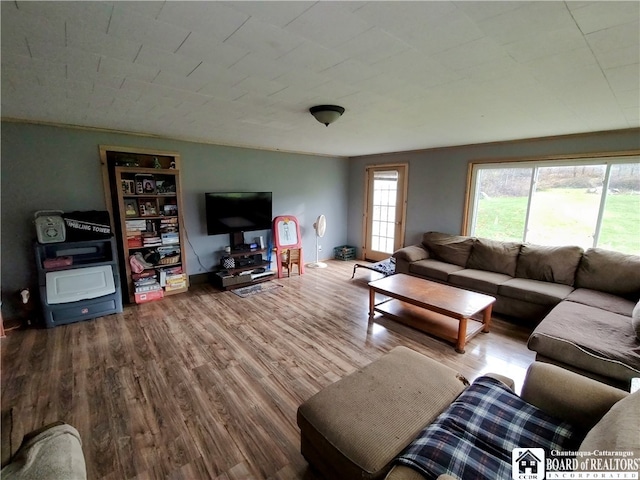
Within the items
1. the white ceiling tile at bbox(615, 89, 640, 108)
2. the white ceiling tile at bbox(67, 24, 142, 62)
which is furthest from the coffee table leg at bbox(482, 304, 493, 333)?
the white ceiling tile at bbox(67, 24, 142, 62)

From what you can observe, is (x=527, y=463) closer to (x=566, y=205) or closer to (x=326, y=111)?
(x=326, y=111)

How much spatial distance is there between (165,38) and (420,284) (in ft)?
10.5

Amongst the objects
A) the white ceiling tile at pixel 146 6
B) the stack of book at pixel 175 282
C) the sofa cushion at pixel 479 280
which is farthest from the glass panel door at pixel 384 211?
the white ceiling tile at pixel 146 6

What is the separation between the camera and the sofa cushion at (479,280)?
11.1ft

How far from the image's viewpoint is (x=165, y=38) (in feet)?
4.25

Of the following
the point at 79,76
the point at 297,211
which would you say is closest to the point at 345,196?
the point at 297,211

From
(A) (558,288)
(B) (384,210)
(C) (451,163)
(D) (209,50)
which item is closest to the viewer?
(D) (209,50)

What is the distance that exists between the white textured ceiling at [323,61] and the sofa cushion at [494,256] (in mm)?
1632

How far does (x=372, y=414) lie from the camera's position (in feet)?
4.32

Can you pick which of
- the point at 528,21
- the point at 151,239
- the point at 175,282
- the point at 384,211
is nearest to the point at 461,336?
the point at 528,21

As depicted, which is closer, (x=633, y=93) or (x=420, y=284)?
(x=633, y=93)

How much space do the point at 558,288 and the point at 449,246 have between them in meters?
1.40

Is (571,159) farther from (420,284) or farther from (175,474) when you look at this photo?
(175,474)

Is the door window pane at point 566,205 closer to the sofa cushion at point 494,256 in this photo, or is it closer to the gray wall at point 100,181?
the sofa cushion at point 494,256
